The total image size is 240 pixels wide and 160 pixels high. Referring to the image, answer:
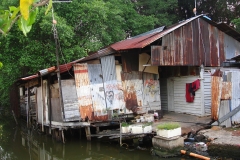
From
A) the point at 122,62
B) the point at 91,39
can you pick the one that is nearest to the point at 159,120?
the point at 122,62

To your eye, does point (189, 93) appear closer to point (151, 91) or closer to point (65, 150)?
point (151, 91)

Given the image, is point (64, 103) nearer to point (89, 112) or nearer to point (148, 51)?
point (89, 112)

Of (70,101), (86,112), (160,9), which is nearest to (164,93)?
(86,112)

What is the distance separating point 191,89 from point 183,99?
93 centimetres

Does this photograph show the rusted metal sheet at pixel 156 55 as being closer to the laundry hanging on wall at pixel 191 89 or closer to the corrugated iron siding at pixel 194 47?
the corrugated iron siding at pixel 194 47

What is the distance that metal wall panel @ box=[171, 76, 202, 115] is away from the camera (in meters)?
12.8

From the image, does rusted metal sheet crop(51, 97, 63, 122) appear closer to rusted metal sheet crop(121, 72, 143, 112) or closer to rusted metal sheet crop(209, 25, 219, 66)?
rusted metal sheet crop(121, 72, 143, 112)

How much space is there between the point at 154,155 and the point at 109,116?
143 inches

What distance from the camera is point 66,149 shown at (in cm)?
1118

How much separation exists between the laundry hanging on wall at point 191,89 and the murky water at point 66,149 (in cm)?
451

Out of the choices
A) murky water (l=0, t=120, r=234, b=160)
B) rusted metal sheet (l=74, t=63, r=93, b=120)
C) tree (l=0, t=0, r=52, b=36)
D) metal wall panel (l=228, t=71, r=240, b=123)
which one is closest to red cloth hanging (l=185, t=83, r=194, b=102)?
metal wall panel (l=228, t=71, r=240, b=123)

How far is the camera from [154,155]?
8984 millimetres

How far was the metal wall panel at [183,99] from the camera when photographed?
1284cm

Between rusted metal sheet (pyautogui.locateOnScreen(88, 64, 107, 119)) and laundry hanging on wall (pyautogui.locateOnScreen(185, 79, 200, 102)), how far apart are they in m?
4.57
